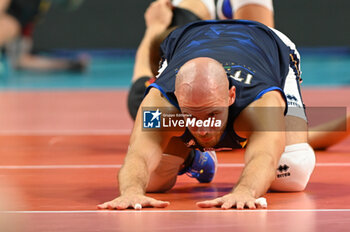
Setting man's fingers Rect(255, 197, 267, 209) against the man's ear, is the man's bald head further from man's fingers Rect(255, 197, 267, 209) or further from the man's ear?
man's fingers Rect(255, 197, 267, 209)

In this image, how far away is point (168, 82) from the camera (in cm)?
354

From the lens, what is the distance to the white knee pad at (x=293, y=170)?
3874 millimetres

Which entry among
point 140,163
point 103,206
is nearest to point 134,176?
point 140,163

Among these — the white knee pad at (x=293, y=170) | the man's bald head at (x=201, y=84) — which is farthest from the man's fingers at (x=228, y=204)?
the white knee pad at (x=293, y=170)

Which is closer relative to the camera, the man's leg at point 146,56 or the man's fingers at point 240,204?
the man's fingers at point 240,204

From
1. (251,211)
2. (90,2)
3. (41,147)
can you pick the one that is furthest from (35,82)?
(251,211)

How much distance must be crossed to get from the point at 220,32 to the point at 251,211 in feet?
3.75

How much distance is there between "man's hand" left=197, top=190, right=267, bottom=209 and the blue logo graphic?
0.43m

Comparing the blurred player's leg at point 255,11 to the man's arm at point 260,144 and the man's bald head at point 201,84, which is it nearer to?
the man's arm at point 260,144

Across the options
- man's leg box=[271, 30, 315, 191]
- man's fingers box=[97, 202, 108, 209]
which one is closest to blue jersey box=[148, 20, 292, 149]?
man's leg box=[271, 30, 315, 191]

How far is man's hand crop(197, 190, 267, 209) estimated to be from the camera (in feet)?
10.5

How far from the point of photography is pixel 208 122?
333cm

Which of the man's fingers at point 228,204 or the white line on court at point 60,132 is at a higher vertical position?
the man's fingers at point 228,204

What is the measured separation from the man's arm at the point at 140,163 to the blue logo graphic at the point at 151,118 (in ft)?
0.10
